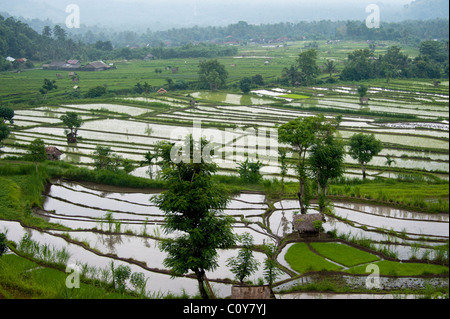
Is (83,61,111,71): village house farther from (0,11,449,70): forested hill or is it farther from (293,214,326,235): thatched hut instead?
(293,214,326,235): thatched hut

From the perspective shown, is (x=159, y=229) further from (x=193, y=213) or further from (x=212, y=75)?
(x=212, y=75)

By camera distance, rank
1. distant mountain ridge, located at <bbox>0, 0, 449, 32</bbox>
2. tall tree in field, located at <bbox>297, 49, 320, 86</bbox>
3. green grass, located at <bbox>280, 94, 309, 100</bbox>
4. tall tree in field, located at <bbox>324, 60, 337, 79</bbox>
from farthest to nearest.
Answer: distant mountain ridge, located at <bbox>0, 0, 449, 32</bbox> < tall tree in field, located at <bbox>324, 60, 337, 79</bbox> < tall tree in field, located at <bbox>297, 49, 320, 86</bbox> < green grass, located at <bbox>280, 94, 309, 100</bbox>

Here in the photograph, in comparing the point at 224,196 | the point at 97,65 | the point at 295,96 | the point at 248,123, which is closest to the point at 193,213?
the point at 224,196

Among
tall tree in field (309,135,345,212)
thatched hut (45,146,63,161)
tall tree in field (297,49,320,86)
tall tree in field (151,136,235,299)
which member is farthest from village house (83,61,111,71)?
tall tree in field (151,136,235,299)

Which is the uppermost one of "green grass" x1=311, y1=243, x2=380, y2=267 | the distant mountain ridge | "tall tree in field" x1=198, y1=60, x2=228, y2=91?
the distant mountain ridge

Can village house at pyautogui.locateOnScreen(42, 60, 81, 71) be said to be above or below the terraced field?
above

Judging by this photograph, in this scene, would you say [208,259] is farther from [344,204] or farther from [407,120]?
[407,120]
